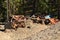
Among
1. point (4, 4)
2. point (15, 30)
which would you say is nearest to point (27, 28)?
point (15, 30)

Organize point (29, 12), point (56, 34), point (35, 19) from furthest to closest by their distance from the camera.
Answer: point (29, 12) < point (35, 19) < point (56, 34)

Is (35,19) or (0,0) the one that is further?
(0,0)

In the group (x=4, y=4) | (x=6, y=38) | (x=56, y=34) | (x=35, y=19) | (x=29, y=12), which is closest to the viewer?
(x=56, y=34)

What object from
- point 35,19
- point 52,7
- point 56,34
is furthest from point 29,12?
point 56,34

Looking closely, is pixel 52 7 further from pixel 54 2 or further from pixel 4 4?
pixel 4 4

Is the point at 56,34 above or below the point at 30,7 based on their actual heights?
above

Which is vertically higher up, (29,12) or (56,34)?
(56,34)

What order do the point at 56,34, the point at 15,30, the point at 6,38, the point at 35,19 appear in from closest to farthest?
the point at 56,34 < the point at 6,38 < the point at 15,30 < the point at 35,19

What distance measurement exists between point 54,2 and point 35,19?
14.6ft

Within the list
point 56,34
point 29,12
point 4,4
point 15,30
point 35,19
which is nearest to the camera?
point 56,34

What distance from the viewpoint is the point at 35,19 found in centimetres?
1923

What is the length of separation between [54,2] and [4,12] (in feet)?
16.3

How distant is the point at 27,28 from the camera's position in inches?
647

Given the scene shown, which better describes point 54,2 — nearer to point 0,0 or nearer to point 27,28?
point 0,0
